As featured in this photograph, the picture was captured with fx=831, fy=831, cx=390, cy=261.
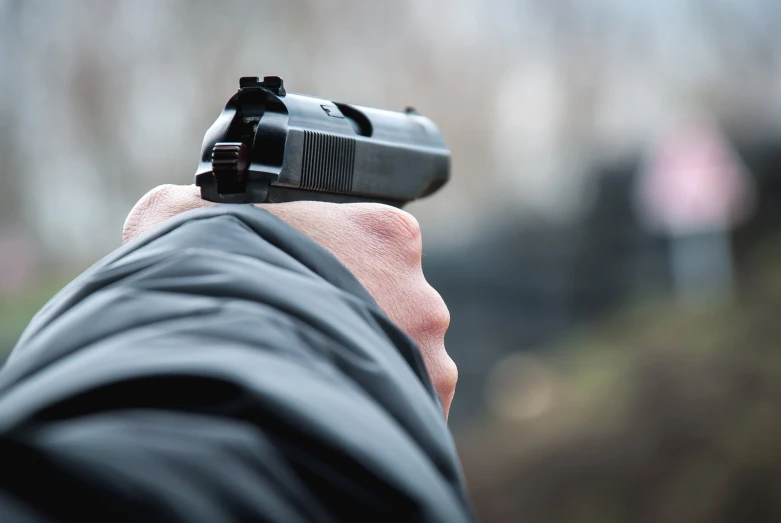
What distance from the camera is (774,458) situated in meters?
4.00

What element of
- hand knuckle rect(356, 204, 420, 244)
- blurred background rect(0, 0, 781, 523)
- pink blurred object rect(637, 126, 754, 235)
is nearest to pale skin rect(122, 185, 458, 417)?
A: hand knuckle rect(356, 204, 420, 244)

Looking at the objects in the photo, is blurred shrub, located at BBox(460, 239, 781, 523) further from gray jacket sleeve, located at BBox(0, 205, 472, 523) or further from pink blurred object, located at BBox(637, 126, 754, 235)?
gray jacket sleeve, located at BBox(0, 205, 472, 523)

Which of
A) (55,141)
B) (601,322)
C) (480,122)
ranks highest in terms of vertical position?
(480,122)

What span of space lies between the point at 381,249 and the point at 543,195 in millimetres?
3809

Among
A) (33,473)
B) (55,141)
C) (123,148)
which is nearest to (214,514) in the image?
(33,473)

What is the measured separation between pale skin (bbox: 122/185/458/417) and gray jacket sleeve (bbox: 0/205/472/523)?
17 centimetres

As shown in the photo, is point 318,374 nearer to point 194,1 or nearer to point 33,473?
point 33,473

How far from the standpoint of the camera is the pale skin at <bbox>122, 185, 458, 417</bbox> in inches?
21.8

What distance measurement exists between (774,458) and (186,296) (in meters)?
4.25

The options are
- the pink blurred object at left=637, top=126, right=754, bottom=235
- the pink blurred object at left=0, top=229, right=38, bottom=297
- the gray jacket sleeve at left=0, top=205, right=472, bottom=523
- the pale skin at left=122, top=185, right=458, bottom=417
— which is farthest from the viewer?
the pink blurred object at left=637, top=126, right=754, bottom=235

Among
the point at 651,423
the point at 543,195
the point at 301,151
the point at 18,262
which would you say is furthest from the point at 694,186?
the point at 301,151

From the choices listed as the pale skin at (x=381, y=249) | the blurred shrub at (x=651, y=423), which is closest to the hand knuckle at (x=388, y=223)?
the pale skin at (x=381, y=249)

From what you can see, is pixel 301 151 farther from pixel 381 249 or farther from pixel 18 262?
pixel 18 262

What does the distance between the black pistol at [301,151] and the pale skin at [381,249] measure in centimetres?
4
